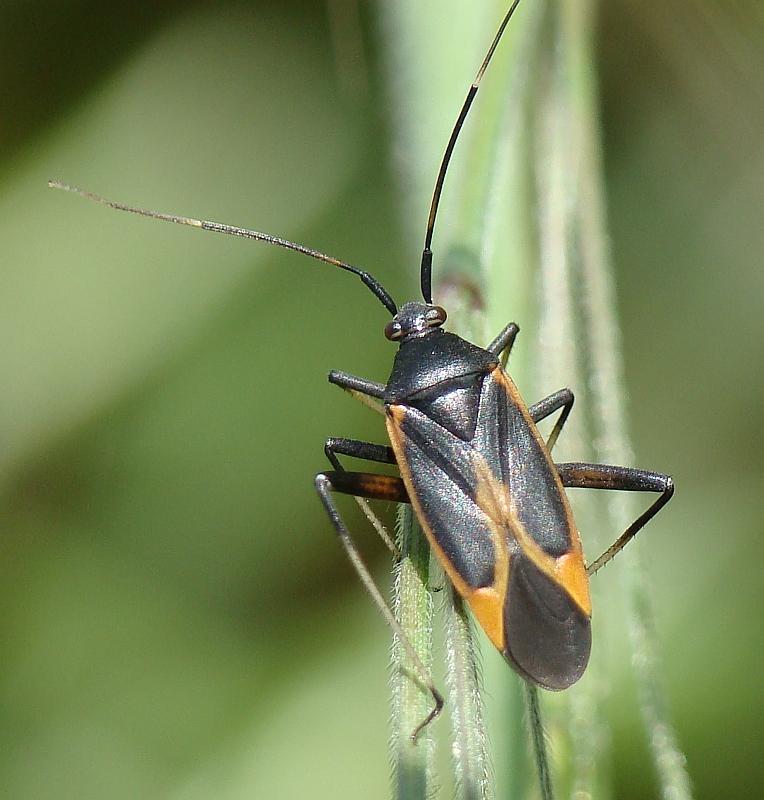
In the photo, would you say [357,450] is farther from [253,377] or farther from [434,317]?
[253,377]

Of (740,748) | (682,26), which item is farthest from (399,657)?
(682,26)

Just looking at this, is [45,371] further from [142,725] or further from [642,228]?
[642,228]

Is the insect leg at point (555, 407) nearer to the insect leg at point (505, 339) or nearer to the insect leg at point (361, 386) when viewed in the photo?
the insect leg at point (505, 339)

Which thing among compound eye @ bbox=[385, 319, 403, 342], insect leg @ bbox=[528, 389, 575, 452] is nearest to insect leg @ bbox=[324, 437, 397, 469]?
compound eye @ bbox=[385, 319, 403, 342]

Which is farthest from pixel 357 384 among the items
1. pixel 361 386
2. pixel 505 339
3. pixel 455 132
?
pixel 455 132

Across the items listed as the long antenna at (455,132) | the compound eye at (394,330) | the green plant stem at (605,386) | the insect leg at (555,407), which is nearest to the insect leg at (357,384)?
the compound eye at (394,330)

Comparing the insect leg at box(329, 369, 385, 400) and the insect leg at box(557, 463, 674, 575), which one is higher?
the insect leg at box(329, 369, 385, 400)

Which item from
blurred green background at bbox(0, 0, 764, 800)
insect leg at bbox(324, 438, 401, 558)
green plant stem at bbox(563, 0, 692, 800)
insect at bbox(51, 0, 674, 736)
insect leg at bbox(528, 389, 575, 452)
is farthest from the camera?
blurred green background at bbox(0, 0, 764, 800)

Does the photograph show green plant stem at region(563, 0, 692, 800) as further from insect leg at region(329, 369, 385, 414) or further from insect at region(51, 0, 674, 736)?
insect leg at region(329, 369, 385, 414)
